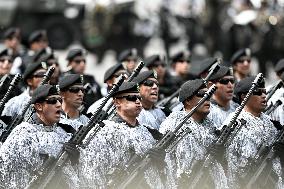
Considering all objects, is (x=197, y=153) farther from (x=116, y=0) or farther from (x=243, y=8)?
(x=116, y=0)

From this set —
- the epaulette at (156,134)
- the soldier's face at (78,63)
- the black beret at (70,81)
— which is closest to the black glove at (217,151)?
the epaulette at (156,134)

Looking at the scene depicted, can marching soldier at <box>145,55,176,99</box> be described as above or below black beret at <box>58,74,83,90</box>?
above

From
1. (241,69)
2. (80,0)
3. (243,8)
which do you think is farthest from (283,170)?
(80,0)

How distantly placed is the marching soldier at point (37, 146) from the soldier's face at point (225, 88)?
328 cm

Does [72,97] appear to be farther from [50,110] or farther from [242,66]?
[242,66]

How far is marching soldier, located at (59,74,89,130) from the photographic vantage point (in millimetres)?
15930

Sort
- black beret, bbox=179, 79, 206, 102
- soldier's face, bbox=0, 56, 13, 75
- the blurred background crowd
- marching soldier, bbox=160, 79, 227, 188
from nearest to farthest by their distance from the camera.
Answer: marching soldier, bbox=160, 79, 227, 188 < black beret, bbox=179, 79, 206, 102 < soldier's face, bbox=0, 56, 13, 75 < the blurred background crowd

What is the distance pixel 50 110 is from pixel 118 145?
0.84 metres

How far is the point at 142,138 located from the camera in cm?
1455

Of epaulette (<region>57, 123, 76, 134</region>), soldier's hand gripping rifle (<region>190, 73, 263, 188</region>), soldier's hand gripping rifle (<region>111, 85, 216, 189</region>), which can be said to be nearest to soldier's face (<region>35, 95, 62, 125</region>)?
epaulette (<region>57, 123, 76, 134</region>)

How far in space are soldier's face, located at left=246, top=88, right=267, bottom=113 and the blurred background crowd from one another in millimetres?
20050

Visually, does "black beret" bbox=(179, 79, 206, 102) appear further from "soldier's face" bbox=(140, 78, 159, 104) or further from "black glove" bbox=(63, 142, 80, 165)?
"black glove" bbox=(63, 142, 80, 165)

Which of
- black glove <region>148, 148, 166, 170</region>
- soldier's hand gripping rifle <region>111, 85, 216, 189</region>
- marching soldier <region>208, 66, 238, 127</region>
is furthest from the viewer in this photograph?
marching soldier <region>208, 66, 238, 127</region>

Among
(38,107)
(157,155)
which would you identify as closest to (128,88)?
(157,155)
